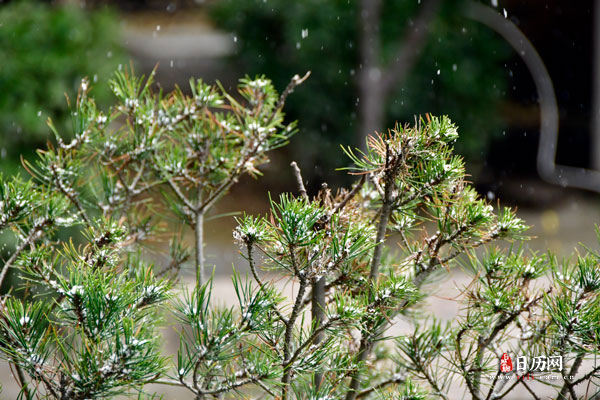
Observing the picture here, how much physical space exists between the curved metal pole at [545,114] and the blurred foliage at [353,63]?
0.73 feet

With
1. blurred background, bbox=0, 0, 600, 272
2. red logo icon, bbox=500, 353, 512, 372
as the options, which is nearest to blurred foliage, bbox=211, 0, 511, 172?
blurred background, bbox=0, 0, 600, 272

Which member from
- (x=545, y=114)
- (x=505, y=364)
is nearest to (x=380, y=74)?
(x=545, y=114)

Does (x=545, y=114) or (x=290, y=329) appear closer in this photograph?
(x=290, y=329)

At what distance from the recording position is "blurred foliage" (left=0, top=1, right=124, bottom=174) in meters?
3.37

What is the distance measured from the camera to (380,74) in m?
5.18

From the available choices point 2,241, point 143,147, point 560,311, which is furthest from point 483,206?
point 2,241

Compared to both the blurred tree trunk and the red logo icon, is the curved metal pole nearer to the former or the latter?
the blurred tree trunk

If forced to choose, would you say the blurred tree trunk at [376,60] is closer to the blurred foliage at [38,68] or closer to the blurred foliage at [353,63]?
the blurred foliage at [353,63]

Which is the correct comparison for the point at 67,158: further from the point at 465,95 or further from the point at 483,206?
the point at 465,95

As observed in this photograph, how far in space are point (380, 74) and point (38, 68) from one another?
2741 millimetres

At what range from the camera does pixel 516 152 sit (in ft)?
22.6

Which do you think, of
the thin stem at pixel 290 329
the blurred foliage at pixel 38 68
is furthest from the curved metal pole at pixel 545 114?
the thin stem at pixel 290 329

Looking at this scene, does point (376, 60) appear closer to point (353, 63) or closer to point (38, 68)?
point (353, 63)

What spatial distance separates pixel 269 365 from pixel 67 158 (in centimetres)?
57
